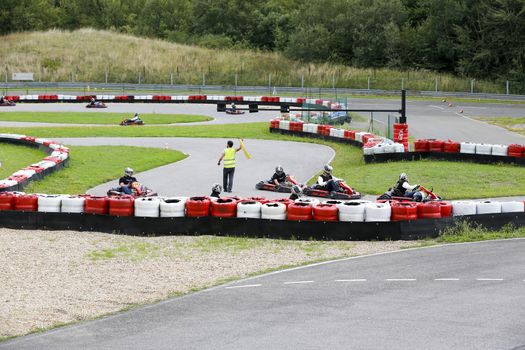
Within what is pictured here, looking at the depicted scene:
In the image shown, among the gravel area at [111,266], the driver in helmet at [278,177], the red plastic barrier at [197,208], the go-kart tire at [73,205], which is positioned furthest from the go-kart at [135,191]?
the driver in helmet at [278,177]

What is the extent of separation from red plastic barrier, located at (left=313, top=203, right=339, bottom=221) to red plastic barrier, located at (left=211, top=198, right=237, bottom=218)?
1854 mm

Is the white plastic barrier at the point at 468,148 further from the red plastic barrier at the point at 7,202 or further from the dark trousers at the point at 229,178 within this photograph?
the red plastic barrier at the point at 7,202

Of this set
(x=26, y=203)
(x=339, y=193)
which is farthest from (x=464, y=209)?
(x=26, y=203)

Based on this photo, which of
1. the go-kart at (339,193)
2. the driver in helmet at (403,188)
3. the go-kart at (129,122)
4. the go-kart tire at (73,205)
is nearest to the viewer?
the go-kart tire at (73,205)

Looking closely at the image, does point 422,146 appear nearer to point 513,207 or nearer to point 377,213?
point 513,207

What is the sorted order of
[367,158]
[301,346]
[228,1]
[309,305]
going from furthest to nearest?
[228,1]
[367,158]
[309,305]
[301,346]

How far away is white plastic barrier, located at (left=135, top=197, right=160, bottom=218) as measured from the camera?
68.8ft

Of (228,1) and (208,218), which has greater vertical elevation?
(228,1)

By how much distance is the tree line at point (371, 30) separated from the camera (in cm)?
8088

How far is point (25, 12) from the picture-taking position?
10575cm

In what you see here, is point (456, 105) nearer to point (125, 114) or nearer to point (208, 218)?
point (125, 114)

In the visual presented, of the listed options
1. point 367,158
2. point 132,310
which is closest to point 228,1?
point 367,158

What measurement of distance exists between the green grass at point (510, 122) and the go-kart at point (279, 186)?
22218 mm

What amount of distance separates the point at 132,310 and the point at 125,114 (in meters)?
44.5
